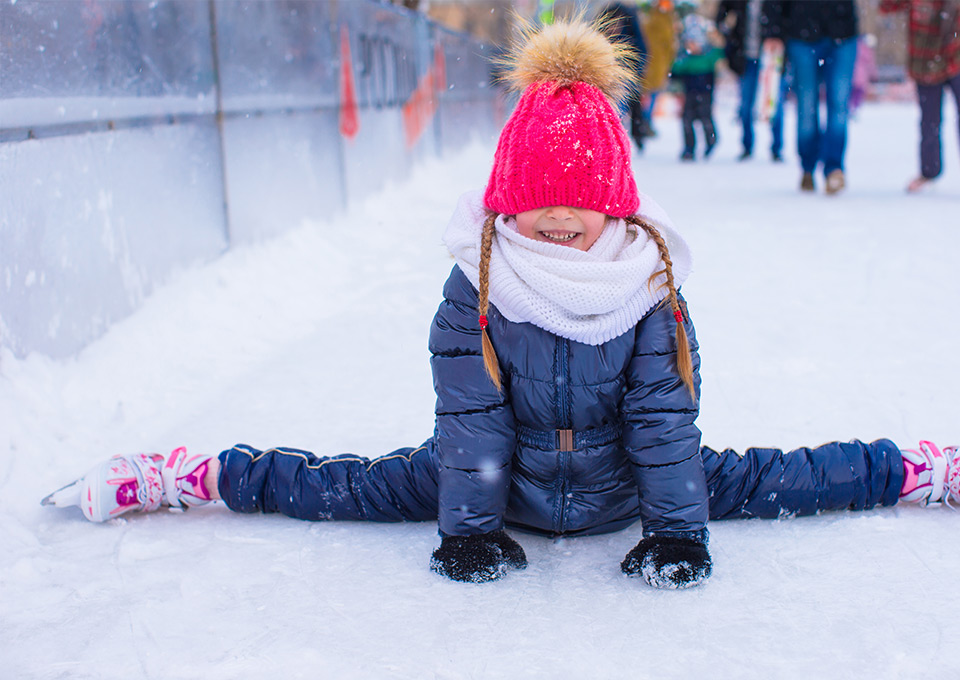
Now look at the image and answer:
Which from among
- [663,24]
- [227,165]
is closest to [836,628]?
[227,165]

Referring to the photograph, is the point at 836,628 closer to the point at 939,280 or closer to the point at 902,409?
the point at 902,409

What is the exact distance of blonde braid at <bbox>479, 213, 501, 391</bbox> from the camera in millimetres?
1729

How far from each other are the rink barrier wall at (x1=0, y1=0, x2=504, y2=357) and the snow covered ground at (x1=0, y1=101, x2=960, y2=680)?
15cm

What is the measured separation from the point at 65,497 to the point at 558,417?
3.55 ft

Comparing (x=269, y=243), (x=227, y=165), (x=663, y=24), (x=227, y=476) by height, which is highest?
(x=663, y=24)

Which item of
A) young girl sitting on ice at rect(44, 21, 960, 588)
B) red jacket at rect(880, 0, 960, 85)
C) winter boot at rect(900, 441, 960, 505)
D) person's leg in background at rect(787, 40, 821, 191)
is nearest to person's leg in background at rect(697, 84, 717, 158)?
person's leg in background at rect(787, 40, 821, 191)

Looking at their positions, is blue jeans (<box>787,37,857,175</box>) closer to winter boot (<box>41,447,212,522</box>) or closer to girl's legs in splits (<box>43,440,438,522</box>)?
girl's legs in splits (<box>43,440,438,522</box>)

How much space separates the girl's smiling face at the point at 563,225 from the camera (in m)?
1.76

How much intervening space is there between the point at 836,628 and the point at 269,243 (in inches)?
138

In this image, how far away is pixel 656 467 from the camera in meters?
1.77

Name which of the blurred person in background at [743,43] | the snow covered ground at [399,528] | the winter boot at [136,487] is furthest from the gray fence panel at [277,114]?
the blurred person in background at [743,43]

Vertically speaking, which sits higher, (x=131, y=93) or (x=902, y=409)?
(x=131, y=93)

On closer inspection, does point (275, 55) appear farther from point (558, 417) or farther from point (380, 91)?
point (558, 417)

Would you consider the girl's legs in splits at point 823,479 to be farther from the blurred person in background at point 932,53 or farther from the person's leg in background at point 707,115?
the person's leg in background at point 707,115
